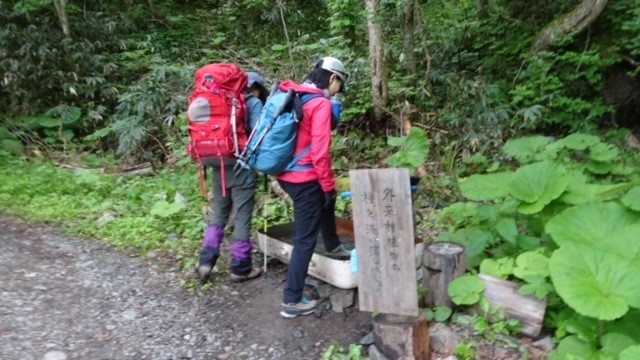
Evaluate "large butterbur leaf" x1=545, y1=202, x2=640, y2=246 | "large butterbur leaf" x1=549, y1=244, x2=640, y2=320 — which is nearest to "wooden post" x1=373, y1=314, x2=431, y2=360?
"large butterbur leaf" x1=549, y1=244, x2=640, y2=320

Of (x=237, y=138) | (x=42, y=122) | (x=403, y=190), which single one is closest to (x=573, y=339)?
(x=403, y=190)

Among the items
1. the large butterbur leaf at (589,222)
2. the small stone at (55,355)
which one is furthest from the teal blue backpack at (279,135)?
the small stone at (55,355)

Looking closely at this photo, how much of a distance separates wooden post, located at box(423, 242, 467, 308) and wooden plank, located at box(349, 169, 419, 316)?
0.28 metres

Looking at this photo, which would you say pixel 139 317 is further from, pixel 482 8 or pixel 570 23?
pixel 482 8

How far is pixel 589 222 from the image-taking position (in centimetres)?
335

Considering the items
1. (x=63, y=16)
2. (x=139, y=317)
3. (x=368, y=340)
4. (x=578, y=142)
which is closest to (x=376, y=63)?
(x=578, y=142)

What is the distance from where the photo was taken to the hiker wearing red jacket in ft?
12.0

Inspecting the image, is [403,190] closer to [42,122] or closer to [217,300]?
[217,300]

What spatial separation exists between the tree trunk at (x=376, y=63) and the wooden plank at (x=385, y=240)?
4027 mm

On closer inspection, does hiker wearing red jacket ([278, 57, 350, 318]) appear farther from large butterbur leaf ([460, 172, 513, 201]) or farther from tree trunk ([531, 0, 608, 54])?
tree trunk ([531, 0, 608, 54])

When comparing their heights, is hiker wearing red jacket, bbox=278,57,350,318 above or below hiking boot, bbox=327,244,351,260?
above

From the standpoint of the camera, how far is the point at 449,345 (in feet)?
11.0

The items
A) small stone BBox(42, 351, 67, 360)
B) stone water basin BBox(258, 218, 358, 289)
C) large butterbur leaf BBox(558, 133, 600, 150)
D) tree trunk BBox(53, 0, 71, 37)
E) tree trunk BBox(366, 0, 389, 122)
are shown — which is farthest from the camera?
tree trunk BBox(53, 0, 71, 37)

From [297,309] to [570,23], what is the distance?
5.78 m
